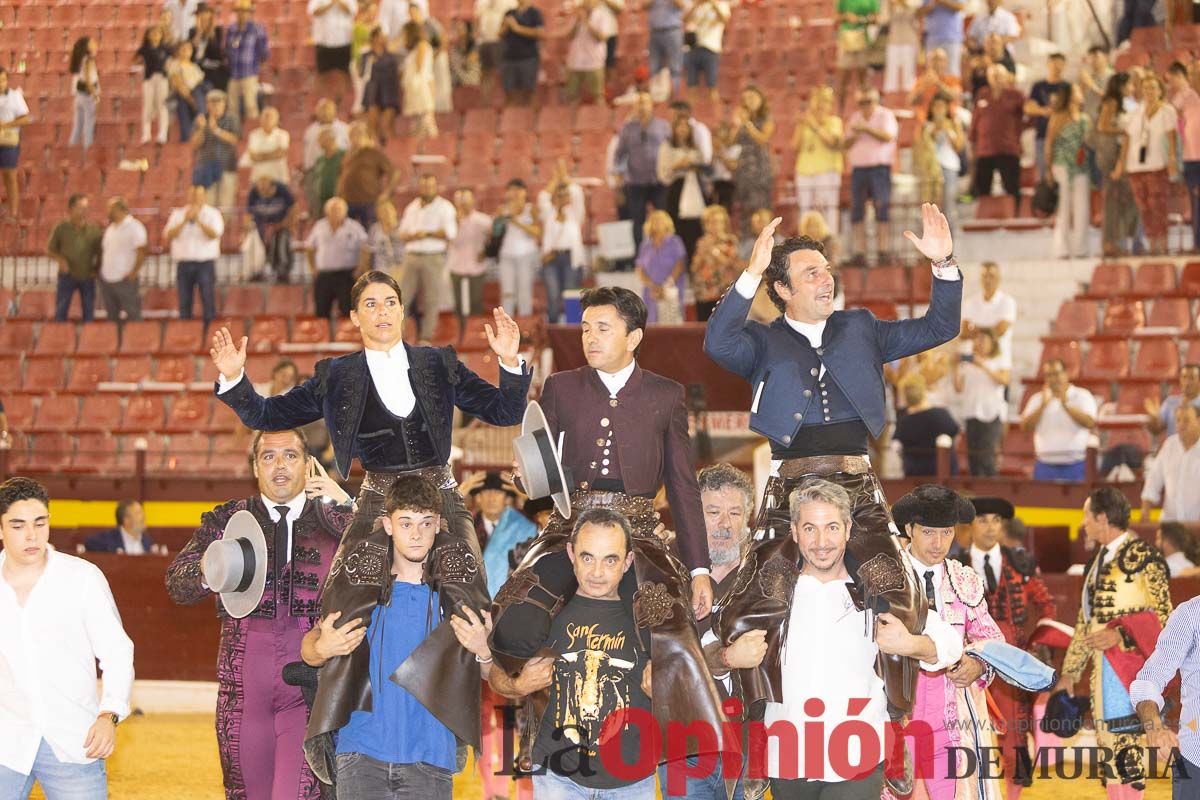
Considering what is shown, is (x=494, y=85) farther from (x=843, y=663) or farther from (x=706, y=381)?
(x=843, y=663)

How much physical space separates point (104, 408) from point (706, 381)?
270 inches

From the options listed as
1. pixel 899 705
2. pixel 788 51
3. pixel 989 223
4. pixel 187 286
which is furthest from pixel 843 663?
pixel 788 51

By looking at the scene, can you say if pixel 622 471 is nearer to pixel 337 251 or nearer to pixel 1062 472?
pixel 1062 472

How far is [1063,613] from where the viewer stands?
38.1 feet

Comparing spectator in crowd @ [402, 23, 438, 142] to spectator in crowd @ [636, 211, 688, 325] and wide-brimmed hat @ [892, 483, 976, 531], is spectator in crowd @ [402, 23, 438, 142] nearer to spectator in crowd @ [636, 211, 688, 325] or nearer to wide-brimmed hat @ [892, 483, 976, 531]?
spectator in crowd @ [636, 211, 688, 325]

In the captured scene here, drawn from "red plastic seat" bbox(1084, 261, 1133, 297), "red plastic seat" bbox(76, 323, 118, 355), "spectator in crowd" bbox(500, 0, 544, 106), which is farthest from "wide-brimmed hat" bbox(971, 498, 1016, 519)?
"spectator in crowd" bbox(500, 0, 544, 106)

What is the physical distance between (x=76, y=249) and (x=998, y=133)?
333 inches

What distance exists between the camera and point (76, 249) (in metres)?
18.0

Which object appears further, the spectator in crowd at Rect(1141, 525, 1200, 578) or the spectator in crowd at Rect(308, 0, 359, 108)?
the spectator in crowd at Rect(308, 0, 359, 108)

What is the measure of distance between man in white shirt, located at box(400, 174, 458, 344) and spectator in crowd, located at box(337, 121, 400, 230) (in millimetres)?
816

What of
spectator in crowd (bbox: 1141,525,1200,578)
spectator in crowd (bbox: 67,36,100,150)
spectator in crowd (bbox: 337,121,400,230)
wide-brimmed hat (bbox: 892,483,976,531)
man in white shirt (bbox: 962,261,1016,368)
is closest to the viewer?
wide-brimmed hat (bbox: 892,483,976,531)

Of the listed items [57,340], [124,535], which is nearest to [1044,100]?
[124,535]

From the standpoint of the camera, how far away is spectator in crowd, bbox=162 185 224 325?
17.7m

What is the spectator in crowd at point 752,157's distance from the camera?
16250 millimetres
